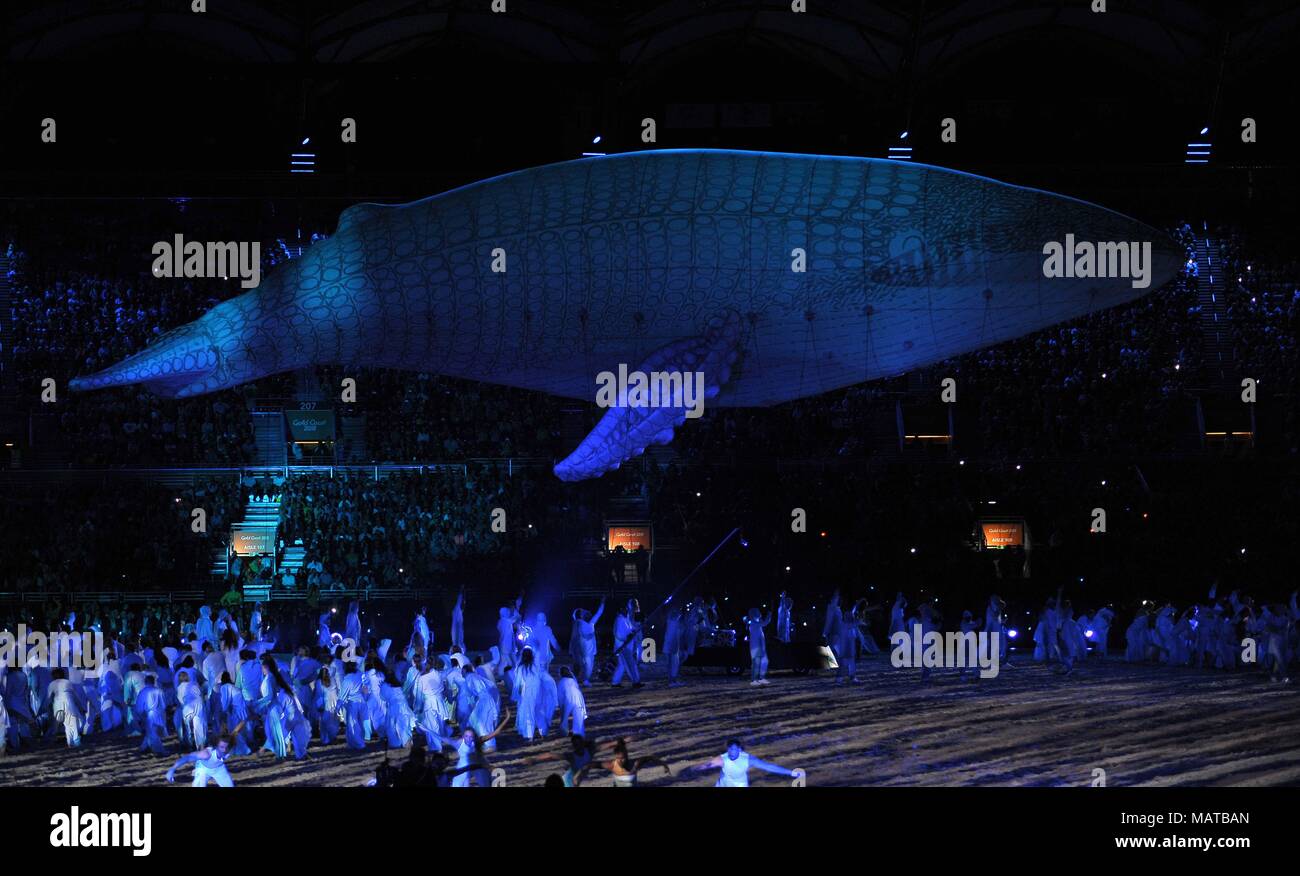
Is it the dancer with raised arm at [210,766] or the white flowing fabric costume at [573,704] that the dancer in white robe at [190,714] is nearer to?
the dancer with raised arm at [210,766]

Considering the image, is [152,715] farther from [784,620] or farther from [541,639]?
[784,620]

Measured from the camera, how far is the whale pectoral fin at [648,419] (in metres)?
19.9

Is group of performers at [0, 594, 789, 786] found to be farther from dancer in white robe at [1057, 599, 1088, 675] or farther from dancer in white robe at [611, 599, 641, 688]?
dancer in white robe at [1057, 599, 1088, 675]

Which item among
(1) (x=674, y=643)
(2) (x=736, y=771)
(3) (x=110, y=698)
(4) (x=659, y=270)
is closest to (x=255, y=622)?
(3) (x=110, y=698)

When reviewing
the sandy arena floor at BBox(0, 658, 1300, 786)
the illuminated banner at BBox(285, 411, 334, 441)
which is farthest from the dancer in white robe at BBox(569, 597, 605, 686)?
the illuminated banner at BBox(285, 411, 334, 441)

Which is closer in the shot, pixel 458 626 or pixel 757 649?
pixel 757 649

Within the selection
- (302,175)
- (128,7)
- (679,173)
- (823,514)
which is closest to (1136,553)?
(823,514)

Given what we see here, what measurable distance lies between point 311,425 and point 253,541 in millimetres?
3542

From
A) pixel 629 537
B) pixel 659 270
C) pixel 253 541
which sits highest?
pixel 659 270

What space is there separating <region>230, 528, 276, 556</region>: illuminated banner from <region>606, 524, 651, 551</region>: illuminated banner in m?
8.35

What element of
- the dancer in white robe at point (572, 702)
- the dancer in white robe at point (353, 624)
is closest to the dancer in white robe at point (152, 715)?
the dancer in white robe at point (572, 702)

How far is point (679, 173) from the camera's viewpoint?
20094 millimetres

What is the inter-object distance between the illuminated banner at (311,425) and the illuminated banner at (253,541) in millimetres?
2953

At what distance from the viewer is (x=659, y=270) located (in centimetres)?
2092
